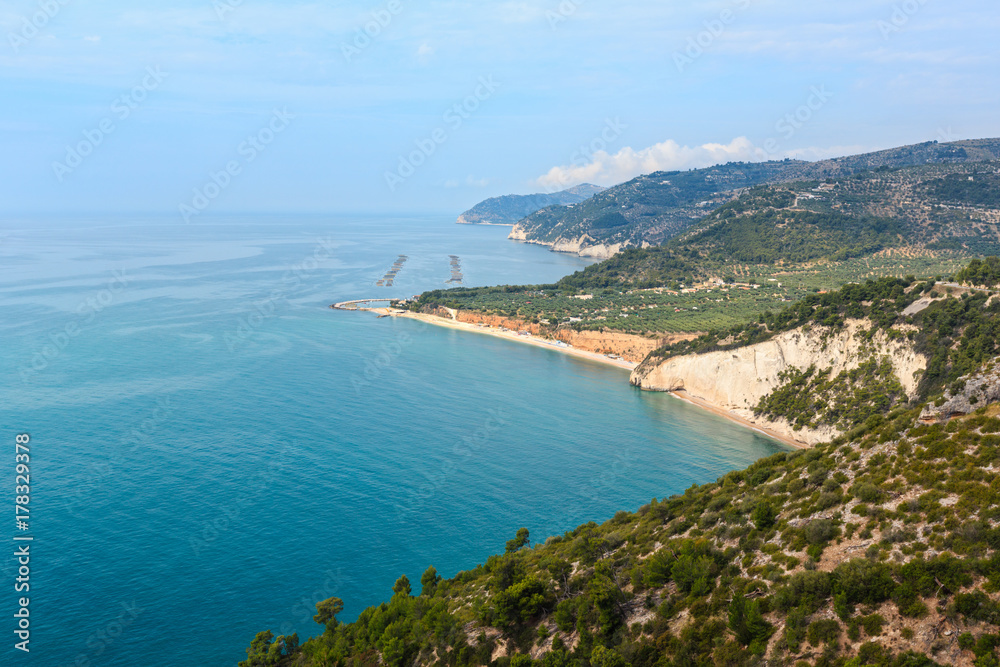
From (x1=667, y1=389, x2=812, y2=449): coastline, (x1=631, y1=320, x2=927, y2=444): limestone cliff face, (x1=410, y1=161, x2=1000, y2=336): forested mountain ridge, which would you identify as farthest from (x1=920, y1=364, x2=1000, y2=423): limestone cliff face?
(x1=410, y1=161, x2=1000, y2=336): forested mountain ridge

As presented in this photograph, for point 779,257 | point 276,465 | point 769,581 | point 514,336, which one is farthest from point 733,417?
point 779,257

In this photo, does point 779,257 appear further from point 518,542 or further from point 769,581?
point 769,581

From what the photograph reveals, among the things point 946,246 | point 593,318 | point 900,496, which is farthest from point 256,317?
point 946,246

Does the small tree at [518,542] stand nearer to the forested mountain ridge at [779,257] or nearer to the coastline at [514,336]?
the coastline at [514,336]

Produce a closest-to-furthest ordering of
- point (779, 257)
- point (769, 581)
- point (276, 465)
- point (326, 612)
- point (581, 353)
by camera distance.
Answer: point (769, 581) < point (326, 612) < point (276, 465) < point (581, 353) < point (779, 257)

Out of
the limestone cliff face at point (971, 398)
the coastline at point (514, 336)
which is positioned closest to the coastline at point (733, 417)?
the coastline at point (514, 336)

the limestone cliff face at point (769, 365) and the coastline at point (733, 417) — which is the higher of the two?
the limestone cliff face at point (769, 365)
